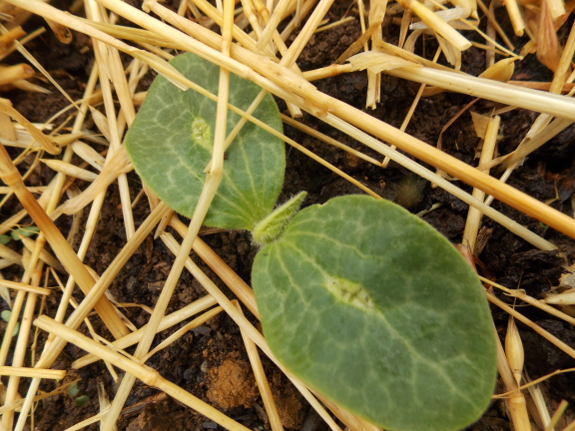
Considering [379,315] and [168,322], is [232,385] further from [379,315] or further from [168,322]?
[379,315]

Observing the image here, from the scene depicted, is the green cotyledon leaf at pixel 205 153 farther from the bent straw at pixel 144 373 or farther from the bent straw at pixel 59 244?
the bent straw at pixel 144 373

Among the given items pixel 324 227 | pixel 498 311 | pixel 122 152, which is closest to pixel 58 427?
pixel 122 152

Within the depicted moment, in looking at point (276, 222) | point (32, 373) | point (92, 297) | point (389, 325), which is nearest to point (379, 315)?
point (389, 325)

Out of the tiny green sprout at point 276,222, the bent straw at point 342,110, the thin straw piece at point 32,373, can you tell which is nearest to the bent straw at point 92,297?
the thin straw piece at point 32,373

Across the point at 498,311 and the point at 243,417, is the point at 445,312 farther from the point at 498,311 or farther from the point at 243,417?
the point at 243,417

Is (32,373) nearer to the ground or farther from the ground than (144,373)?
nearer to the ground

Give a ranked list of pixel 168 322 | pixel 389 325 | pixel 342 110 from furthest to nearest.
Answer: pixel 168 322
pixel 342 110
pixel 389 325

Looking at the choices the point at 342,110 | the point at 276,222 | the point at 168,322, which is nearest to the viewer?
the point at 342,110
